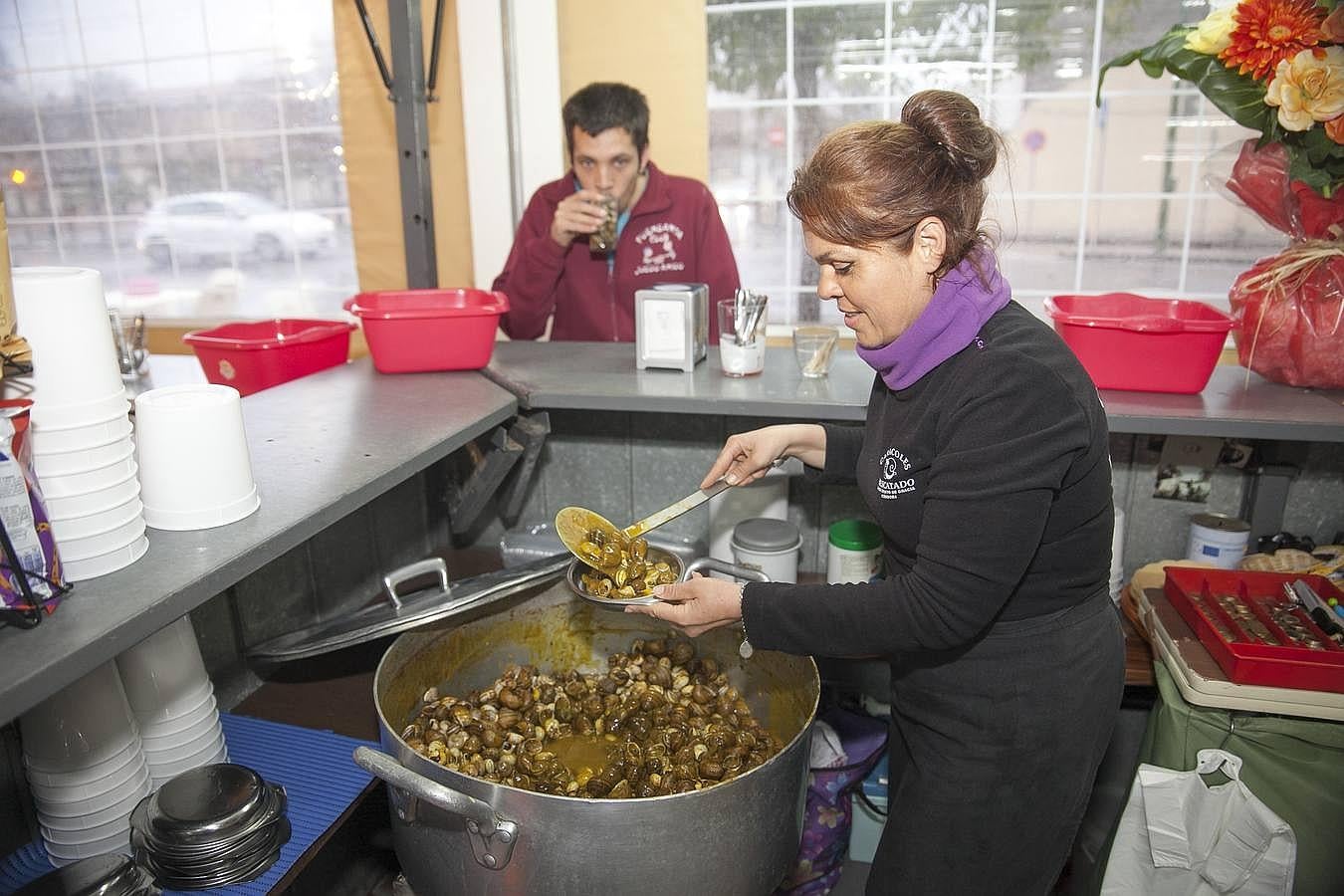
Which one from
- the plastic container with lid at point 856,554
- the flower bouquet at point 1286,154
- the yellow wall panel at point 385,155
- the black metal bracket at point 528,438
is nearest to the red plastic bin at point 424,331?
the black metal bracket at point 528,438

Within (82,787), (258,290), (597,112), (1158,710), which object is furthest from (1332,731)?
(258,290)

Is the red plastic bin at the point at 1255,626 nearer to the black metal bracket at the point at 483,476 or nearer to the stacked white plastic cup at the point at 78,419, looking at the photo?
the black metal bracket at the point at 483,476

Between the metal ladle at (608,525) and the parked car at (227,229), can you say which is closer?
the metal ladle at (608,525)

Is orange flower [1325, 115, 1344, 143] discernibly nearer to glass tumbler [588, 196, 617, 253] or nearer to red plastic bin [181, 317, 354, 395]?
glass tumbler [588, 196, 617, 253]

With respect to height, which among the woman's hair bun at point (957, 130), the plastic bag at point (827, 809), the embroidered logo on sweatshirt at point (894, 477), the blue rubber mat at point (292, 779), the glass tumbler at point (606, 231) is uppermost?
the woman's hair bun at point (957, 130)

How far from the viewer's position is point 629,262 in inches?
103

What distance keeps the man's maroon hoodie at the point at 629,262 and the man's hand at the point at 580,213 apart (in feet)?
0.44

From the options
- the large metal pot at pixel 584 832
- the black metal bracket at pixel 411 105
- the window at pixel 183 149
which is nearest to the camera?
the large metal pot at pixel 584 832

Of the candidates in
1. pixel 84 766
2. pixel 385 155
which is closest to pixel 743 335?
pixel 84 766

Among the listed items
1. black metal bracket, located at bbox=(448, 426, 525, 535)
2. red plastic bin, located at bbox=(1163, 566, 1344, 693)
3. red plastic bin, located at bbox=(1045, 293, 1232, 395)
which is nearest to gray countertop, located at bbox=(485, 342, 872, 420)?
black metal bracket, located at bbox=(448, 426, 525, 535)

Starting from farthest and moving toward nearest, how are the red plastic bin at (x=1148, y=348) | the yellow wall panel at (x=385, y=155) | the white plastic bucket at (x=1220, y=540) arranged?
1. the yellow wall panel at (x=385, y=155)
2. the white plastic bucket at (x=1220, y=540)
3. the red plastic bin at (x=1148, y=348)

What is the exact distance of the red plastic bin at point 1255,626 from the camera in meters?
1.42

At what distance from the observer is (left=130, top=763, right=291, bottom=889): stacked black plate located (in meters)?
1.10

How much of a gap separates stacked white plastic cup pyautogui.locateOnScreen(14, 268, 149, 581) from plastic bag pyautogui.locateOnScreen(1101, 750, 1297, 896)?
1.55 metres
